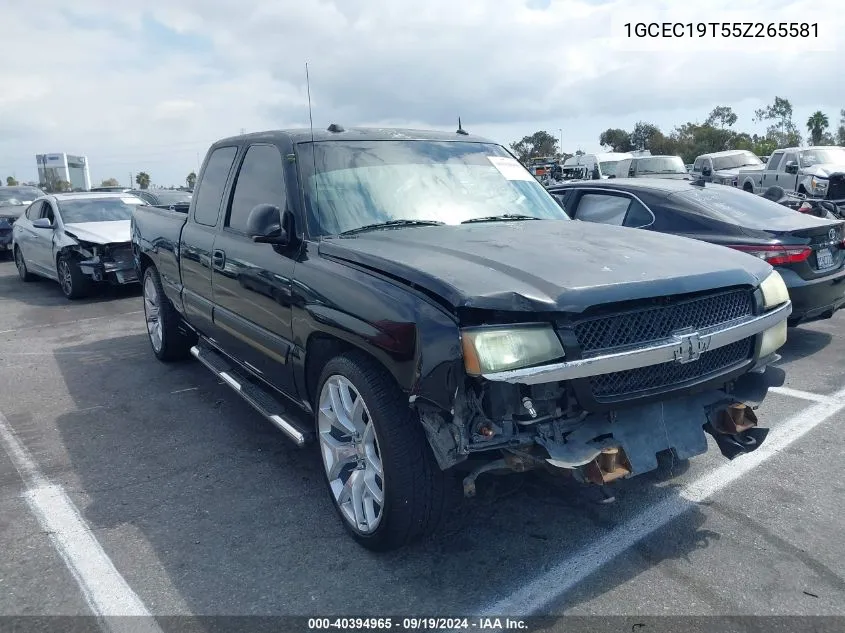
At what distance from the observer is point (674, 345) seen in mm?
2818

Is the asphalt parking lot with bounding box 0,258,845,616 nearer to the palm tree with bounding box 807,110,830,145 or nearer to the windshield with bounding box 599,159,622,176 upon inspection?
the windshield with bounding box 599,159,622,176

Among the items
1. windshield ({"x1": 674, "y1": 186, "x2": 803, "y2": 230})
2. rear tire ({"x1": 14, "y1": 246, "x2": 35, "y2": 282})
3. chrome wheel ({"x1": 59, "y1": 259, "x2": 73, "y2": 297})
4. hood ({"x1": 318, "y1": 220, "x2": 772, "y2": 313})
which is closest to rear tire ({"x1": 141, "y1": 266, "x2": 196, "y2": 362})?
hood ({"x1": 318, "y1": 220, "x2": 772, "y2": 313})

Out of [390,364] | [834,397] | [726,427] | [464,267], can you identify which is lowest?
[834,397]

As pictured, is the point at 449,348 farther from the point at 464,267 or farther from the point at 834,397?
the point at 834,397

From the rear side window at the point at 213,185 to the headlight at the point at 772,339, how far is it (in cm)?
346

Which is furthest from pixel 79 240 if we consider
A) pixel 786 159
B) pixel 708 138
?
pixel 708 138

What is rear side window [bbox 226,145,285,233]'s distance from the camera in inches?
161

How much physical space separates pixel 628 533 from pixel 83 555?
8.42 ft

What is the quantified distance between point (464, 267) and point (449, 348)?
49 centimetres

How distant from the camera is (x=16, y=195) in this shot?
18.8 meters

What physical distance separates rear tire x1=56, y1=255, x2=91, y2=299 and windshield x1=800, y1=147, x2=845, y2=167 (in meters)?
16.4

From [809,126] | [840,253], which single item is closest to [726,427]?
[840,253]

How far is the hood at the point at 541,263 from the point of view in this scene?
8.93 ft

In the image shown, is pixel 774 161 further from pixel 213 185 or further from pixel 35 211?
pixel 213 185
